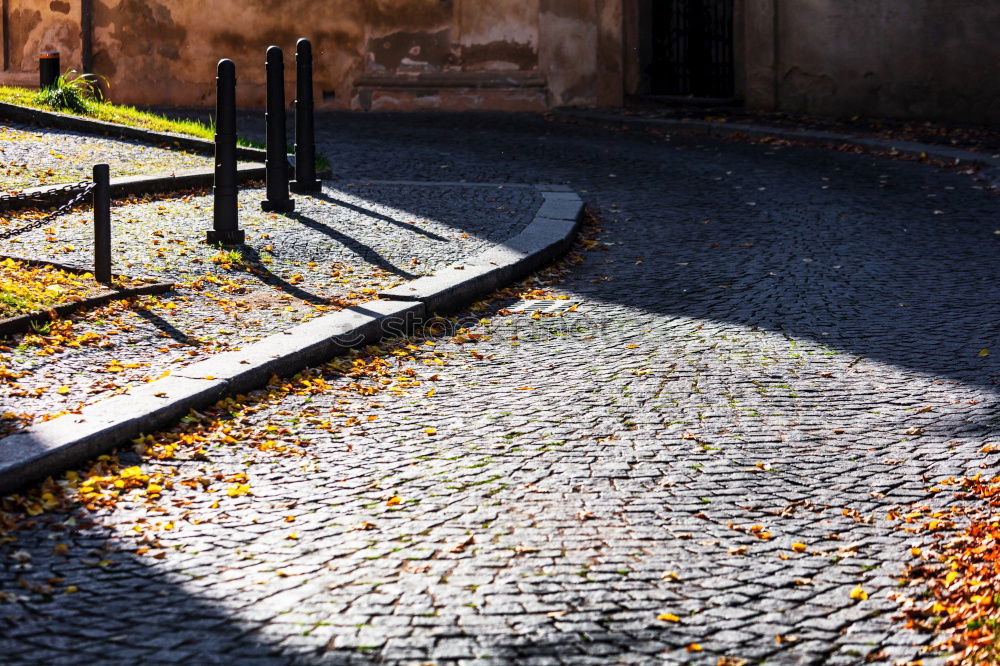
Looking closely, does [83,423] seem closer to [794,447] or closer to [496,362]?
[496,362]

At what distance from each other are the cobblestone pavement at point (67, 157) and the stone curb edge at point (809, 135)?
6077mm

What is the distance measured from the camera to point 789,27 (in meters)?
16.2

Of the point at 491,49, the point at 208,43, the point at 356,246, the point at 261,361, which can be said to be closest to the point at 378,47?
the point at 491,49

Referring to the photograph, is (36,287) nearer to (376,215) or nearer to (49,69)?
(376,215)

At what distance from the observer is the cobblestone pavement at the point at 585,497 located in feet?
10.7

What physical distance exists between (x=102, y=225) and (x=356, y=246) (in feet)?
6.27

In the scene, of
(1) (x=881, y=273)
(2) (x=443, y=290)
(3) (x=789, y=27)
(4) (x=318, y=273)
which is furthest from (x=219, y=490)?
(3) (x=789, y=27)

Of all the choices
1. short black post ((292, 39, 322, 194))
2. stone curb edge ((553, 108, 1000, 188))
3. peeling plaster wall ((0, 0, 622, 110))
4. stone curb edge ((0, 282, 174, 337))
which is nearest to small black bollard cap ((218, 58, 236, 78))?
stone curb edge ((0, 282, 174, 337))

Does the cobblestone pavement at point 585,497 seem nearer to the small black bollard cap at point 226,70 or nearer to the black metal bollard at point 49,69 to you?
the small black bollard cap at point 226,70

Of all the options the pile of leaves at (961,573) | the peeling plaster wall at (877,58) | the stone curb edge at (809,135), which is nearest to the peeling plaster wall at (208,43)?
the stone curb edge at (809,135)

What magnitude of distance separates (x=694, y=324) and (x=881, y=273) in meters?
1.64

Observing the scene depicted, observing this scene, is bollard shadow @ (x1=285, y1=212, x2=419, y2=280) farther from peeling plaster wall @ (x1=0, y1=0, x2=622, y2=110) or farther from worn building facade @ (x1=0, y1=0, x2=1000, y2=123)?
peeling plaster wall @ (x1=0, y1=0, x2=622, y2=110)

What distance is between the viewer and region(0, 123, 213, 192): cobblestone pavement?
9758mm

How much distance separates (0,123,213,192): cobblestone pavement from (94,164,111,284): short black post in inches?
110
